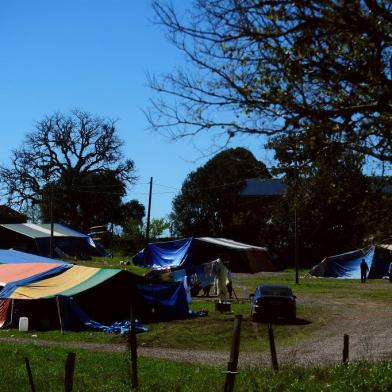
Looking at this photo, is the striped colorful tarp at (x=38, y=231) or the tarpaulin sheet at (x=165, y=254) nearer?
the tarpaulin sheet at (x=165, y=254)

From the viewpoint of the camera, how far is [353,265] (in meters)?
56.1

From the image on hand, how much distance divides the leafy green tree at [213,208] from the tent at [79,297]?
4152 cm

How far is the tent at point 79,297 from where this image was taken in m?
26.7

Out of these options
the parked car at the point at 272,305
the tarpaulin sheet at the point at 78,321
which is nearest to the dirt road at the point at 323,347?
the parked car at the point at 272,305

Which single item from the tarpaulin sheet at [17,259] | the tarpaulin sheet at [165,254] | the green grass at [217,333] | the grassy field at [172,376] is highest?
the tarpaulin sheet at [165,254]

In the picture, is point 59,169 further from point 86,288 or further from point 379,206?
point 379,206

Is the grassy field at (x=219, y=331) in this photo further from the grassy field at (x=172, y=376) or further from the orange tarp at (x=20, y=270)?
the grassy field at (x=172, y=376)

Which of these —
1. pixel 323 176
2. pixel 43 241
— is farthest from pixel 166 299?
pixel 43 241

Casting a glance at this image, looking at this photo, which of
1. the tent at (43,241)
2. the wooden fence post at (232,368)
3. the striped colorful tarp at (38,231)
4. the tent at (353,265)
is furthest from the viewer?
the striped colorful tarp at (38,231)

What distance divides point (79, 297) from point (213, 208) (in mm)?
48256

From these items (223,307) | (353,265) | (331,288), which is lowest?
(223,307)

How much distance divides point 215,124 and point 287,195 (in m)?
1.95

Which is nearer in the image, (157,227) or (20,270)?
(20,270)

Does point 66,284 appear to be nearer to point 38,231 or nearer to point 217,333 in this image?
point 217,333
